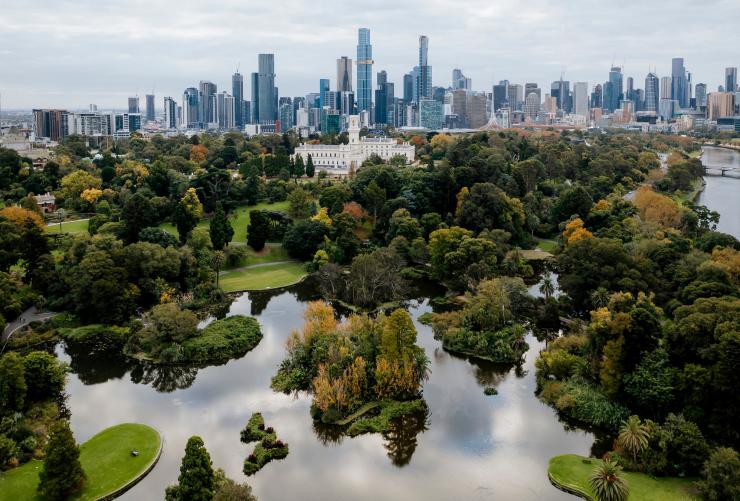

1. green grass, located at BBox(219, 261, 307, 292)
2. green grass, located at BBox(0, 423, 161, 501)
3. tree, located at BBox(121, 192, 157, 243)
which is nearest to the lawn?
green grass, located at BBox(0, 423, 161, 501)

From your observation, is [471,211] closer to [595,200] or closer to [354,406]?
[595,200]

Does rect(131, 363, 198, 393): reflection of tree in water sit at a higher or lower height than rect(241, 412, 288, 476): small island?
higher

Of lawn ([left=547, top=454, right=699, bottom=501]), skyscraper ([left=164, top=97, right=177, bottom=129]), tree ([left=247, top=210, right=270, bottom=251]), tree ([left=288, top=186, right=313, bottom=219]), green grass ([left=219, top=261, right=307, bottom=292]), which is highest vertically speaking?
skyscraper ([left=164, top=97, right=177, bottom=129])

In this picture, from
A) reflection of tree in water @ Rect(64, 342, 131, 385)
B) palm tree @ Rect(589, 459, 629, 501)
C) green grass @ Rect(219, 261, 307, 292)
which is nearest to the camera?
palm tree @ Rect(589, 459, 629, 501)

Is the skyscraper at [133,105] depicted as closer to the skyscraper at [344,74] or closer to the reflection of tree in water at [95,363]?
the skyscraper at [344,74]

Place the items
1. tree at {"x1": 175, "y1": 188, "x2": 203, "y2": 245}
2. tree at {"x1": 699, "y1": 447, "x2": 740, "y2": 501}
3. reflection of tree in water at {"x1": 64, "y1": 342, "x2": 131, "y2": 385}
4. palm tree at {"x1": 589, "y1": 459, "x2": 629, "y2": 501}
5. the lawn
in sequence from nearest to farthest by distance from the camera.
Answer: tree at {"x1": 699, "y1": 447, "x2": 740, "y2": 501} → palm tree at {"x1": 589, "y1": 459, "x2": 629, "y2": 501} → the lawn → reflection of tree in water at {"x1": 64, "y1": 342, "x2": 131, "y2": 385} → tree at {"x1": 175, "y1": 188, "x2": 203, "y2": 245}

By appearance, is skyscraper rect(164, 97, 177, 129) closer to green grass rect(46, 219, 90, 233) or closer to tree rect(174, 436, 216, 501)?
green grass rect(46, 219, 90, 233)

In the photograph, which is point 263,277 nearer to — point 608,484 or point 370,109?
point 608,484

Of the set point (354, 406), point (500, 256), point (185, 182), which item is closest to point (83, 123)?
point (185, 182)
